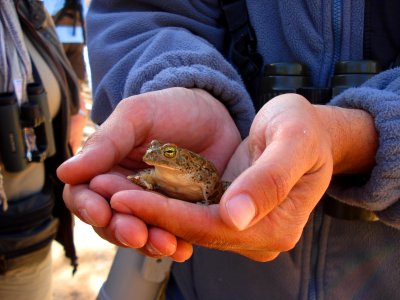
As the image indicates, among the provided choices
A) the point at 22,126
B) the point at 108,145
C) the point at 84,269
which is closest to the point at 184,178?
the point at 108,145

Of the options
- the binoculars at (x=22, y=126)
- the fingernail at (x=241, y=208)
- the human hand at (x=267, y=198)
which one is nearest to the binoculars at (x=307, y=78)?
the human hand at (x=267, y=198)

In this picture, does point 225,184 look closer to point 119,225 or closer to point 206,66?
point 206,66

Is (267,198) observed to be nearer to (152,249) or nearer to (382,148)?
(152,249)

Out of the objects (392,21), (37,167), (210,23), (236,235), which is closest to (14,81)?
(37,167)

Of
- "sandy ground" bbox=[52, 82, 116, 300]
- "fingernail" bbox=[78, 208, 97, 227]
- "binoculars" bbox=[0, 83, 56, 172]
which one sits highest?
"fingernail" bbox=[78, 208, 97, 227]

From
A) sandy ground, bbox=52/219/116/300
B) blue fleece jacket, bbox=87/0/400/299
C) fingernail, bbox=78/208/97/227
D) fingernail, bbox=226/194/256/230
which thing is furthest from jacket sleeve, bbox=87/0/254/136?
sandy ground, bbox=52/219/116/300

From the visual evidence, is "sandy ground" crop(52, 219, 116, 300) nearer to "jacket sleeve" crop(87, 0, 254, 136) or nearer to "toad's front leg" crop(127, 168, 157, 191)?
"jacket sleeve" crop(87, 0, 254, 136)
